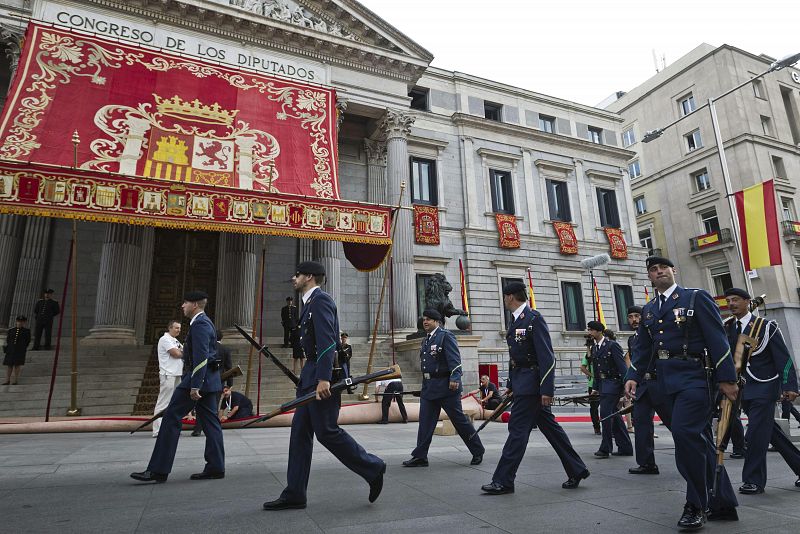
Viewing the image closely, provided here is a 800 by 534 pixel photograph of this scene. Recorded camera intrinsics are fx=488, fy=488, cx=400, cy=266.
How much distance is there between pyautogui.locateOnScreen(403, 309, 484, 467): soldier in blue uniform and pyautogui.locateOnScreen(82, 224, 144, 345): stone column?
11936 millimetres

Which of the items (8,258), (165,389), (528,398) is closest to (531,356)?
(528,398)

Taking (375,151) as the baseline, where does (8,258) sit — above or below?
below

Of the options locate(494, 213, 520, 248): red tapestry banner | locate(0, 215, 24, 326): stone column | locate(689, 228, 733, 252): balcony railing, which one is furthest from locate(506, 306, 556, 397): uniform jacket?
locate(689, 228, 733, 252): balcony railing

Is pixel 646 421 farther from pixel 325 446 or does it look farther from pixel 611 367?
pixel 325 446

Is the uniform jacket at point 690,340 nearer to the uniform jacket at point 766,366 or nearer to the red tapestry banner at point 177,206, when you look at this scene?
the uniform jacket at point 766,366

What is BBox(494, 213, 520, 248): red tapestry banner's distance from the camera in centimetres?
2383

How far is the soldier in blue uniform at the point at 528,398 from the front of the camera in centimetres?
448

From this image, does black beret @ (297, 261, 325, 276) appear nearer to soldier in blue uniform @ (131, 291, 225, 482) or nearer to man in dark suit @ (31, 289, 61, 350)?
soldier in blue uniform @ (131, 291, 225, 482)

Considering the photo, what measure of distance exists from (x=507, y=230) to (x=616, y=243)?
24.7ft

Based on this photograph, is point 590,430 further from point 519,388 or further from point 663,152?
point 663,152

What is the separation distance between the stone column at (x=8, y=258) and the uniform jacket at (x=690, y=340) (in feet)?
56.0

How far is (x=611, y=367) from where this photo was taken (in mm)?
7391

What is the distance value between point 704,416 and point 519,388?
1661 mm

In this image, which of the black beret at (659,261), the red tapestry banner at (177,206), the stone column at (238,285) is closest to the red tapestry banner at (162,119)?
the red tapestry banner at (177,206)
